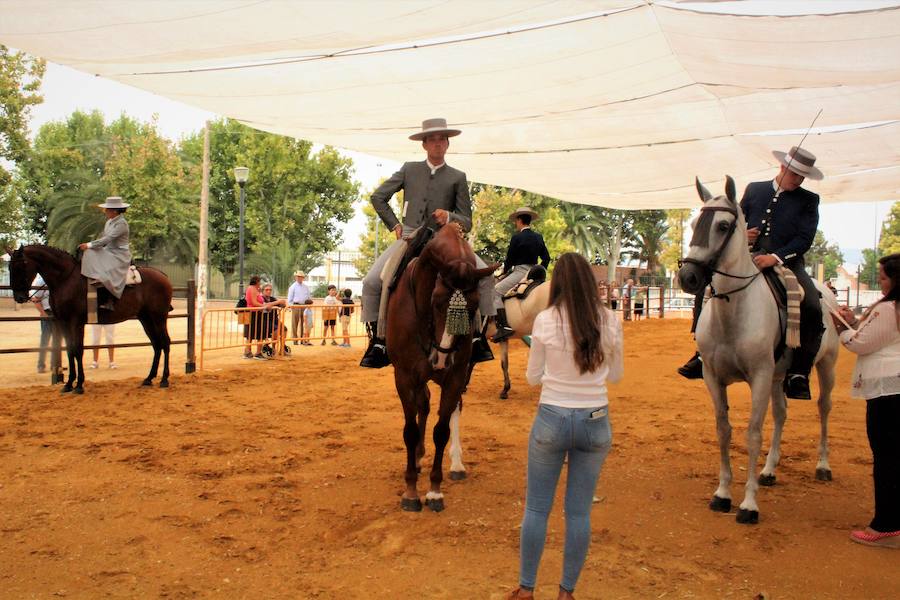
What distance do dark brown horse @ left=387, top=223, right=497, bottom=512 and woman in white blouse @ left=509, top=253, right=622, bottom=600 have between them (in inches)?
56.4

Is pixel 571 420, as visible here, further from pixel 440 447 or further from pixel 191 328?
pixel 191 328

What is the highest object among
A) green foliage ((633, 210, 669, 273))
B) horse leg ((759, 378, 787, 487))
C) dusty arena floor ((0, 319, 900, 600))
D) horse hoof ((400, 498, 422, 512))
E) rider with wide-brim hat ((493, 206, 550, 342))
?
green foliage ((633, 210, 669, 273))

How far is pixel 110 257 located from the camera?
10.5 metres

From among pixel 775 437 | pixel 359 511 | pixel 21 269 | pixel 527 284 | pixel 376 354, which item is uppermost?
pixel 21 269

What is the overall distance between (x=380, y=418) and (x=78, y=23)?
554 cm

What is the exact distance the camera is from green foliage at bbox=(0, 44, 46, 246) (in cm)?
2467

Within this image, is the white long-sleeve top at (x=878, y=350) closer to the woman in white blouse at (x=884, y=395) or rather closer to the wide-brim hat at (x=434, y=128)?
the woman in white blouse at (x=884, y=395)

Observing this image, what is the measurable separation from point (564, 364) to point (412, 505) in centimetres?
235

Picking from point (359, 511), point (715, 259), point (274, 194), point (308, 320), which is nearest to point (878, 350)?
point (715, 259)

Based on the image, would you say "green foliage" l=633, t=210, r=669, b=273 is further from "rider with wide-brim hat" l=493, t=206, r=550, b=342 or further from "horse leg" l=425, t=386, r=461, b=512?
"horse leg" l=425, t=386, r=461, b=512

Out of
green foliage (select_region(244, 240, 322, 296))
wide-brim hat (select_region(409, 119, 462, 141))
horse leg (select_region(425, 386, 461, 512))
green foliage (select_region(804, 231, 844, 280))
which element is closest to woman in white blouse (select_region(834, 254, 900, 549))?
horse leg (select_region(425, 386, 461, 512))

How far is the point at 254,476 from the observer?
Result: 19.7 feet

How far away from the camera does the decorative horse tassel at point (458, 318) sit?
15.2 ft

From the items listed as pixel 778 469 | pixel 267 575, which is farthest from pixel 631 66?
pixel 267 575
